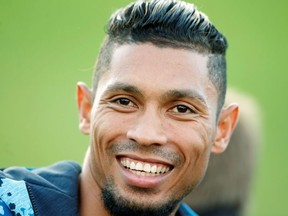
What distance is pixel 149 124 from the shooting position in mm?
4324

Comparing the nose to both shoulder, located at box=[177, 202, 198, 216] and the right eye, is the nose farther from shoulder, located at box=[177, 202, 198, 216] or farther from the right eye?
shoulder, located at box=[177, 202, 198, 216]

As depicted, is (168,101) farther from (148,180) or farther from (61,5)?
(61,5)

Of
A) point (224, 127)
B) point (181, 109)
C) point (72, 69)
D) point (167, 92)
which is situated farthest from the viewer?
point (72, 69)

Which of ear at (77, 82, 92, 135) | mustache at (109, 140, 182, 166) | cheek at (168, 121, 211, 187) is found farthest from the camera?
ear at (77, 82, 92, 135)

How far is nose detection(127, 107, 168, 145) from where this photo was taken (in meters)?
4.27

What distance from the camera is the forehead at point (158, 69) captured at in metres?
4.41

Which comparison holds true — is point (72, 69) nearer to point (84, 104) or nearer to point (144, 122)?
point (84, 104)

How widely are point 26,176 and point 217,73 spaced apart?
125cm

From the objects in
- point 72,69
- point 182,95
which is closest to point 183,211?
point 182,95

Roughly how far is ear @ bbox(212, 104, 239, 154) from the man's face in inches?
13.2

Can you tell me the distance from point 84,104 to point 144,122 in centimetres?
70

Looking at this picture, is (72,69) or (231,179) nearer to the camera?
(231,179)

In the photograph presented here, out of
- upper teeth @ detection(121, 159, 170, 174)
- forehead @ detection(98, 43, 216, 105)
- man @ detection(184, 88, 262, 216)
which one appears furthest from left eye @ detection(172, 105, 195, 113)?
man @ detection(184, 88, 262, 216)

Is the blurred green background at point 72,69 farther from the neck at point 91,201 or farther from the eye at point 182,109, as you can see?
the eye at point 182,109
